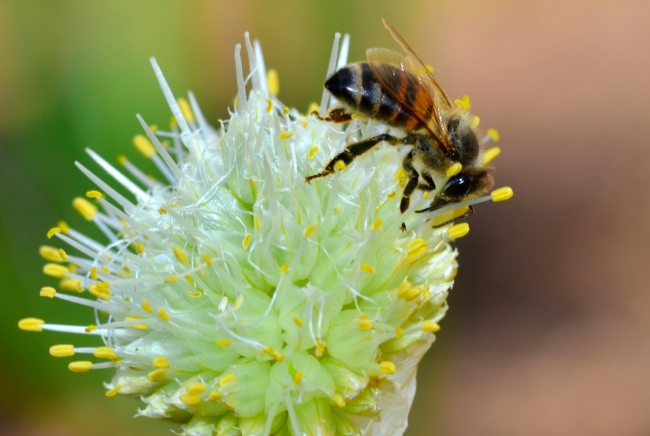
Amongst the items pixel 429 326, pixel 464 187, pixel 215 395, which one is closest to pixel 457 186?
pixel 464 187

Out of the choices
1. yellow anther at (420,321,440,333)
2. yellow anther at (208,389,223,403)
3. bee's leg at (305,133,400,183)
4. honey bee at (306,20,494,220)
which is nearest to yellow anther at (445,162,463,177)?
honey bee at (306,20,494,220)

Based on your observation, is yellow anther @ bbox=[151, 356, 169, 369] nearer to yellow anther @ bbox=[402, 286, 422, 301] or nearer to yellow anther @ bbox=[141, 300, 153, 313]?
yellow anther @ bbox=[141, 300, 153, 313]

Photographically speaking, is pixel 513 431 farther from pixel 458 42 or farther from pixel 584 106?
pixel 458 42

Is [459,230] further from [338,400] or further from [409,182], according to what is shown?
[338,400]

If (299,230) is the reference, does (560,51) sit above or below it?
above

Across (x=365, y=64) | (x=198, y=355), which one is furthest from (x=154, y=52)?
(x=198, y=355)

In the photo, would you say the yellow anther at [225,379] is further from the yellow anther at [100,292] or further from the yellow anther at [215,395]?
the yellow anther at [100,292]

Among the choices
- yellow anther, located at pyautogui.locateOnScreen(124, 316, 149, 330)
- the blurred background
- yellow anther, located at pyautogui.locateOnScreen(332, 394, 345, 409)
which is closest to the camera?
yellow anther, located at pyautogui.locateOnScreen(332, 394, 345, 409)

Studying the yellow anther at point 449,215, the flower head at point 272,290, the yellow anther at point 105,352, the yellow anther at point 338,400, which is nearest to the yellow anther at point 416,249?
the flower head at point 272,290
